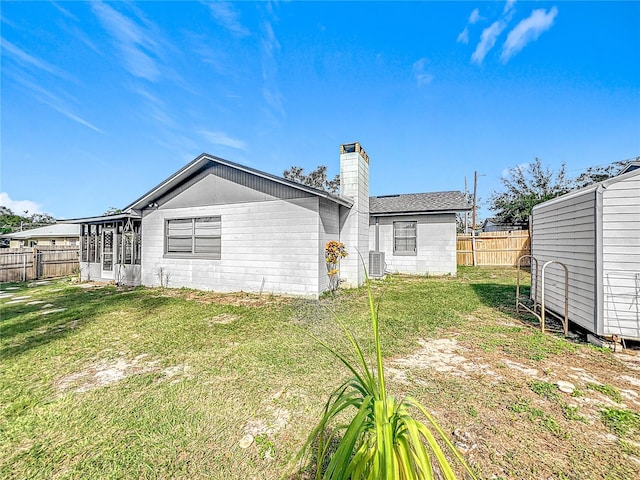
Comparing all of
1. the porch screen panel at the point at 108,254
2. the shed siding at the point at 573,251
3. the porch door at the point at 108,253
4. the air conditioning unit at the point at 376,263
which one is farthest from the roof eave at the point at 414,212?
the porch screen panel at the point at 108,254

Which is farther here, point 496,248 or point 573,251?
point 496,248

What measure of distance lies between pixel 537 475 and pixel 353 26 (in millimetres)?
11513

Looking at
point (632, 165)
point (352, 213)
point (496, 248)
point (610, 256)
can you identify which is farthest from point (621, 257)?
point (496, 248)

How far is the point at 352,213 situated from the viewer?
898cm

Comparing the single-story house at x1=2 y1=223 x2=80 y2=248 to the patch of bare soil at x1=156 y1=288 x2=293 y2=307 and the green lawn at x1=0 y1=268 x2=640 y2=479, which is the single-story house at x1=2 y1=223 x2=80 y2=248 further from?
the green lawn at x1=0 y1=268 x2=640 y2=479

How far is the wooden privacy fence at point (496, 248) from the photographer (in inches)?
593

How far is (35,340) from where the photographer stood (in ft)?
15.0

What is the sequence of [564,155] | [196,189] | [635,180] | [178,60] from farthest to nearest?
[564,155], [178,60], [196,189], [635,180]

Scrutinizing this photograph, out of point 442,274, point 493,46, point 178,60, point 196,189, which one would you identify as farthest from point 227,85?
point 442,274

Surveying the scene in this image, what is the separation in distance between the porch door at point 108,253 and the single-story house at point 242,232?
0.14ft

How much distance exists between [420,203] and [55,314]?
42.3 feet

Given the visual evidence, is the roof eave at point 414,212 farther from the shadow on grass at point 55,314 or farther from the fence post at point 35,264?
the fence post at point 35,264

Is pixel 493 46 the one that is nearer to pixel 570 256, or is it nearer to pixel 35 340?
pixel 570 256

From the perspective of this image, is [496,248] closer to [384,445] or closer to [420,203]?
[420,203]
